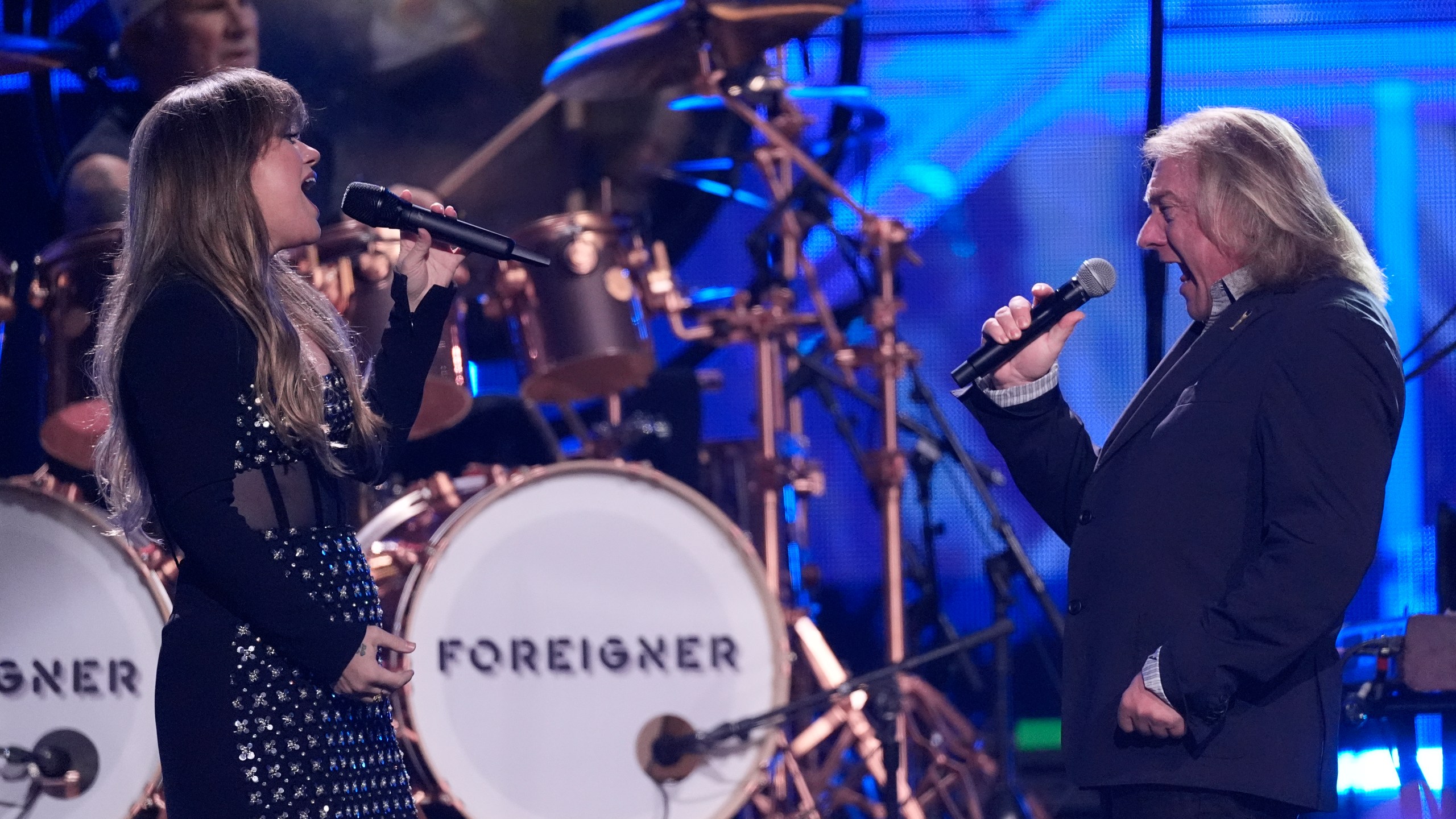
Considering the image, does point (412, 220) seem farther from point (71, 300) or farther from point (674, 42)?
point (674, 42)

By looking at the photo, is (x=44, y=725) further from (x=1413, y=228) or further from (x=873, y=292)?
(x=1413, y=228)

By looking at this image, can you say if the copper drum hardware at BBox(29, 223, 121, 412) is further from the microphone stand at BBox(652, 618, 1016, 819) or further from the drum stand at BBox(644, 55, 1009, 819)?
the microphone stand at BBox(652, 618, 1016, 819)

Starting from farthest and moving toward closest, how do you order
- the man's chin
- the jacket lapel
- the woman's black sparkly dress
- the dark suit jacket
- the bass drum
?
the bass drum < the man's chin < the jacket lapel < the dark suit jacket < the woman's black sparkly dress

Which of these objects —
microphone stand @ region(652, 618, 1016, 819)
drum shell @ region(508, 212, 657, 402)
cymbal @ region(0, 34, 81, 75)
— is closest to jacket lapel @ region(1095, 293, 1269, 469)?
microphone stand @ region(652, 618, 1016, 819)

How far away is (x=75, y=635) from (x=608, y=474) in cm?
128

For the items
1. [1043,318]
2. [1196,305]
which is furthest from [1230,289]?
[1043,318]

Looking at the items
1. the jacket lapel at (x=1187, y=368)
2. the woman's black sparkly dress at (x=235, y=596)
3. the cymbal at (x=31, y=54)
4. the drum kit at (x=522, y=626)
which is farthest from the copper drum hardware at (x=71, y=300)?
the jacket lapel at (x=1187, y=368)

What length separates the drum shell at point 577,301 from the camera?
12.2 feet

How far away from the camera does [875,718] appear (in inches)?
131

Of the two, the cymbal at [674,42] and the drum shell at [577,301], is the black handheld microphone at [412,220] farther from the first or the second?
the cymbal at [674,42]

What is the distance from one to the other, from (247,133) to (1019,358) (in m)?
1.18

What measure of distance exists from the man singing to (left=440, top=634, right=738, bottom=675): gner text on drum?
1.32 metres

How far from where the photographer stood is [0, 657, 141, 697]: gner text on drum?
133 inches

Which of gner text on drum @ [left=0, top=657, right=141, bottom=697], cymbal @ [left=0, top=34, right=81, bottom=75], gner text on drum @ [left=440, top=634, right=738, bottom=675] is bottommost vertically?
gner text on drum @ [left=0, top=657, right=141, bottom=697]
